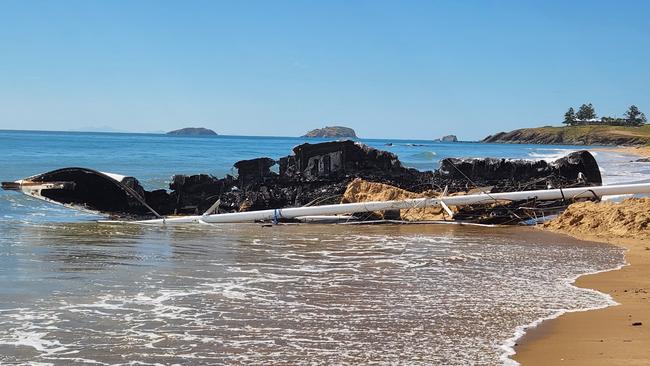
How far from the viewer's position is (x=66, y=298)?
26.6 ft

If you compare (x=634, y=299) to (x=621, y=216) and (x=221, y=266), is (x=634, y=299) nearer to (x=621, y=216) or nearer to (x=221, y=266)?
(x=221, y=266)

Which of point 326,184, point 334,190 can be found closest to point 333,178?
point 326,184

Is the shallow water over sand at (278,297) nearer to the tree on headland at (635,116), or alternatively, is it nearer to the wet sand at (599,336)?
the wet sand at (599,336)

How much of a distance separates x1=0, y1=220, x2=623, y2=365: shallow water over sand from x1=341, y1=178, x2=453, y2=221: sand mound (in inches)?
182

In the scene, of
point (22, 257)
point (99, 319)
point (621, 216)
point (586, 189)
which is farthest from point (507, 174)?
point (99, 319)

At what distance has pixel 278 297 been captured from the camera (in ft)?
27.5

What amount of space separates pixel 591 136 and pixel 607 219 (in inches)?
6014

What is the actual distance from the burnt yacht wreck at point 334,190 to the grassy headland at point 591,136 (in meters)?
113

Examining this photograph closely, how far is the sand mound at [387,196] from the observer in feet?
63.5

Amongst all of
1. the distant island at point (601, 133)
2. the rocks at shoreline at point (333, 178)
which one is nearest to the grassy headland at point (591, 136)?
the distant island at point (601, 133)

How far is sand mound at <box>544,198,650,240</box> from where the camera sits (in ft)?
48.6

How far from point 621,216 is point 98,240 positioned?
12053 mm

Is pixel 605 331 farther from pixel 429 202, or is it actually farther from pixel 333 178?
pixel 333 178

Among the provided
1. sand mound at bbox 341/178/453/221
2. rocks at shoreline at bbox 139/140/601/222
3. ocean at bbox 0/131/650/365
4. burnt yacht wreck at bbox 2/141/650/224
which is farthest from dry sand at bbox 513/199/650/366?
rocks at shoreline at bbox 139/140/601/222
